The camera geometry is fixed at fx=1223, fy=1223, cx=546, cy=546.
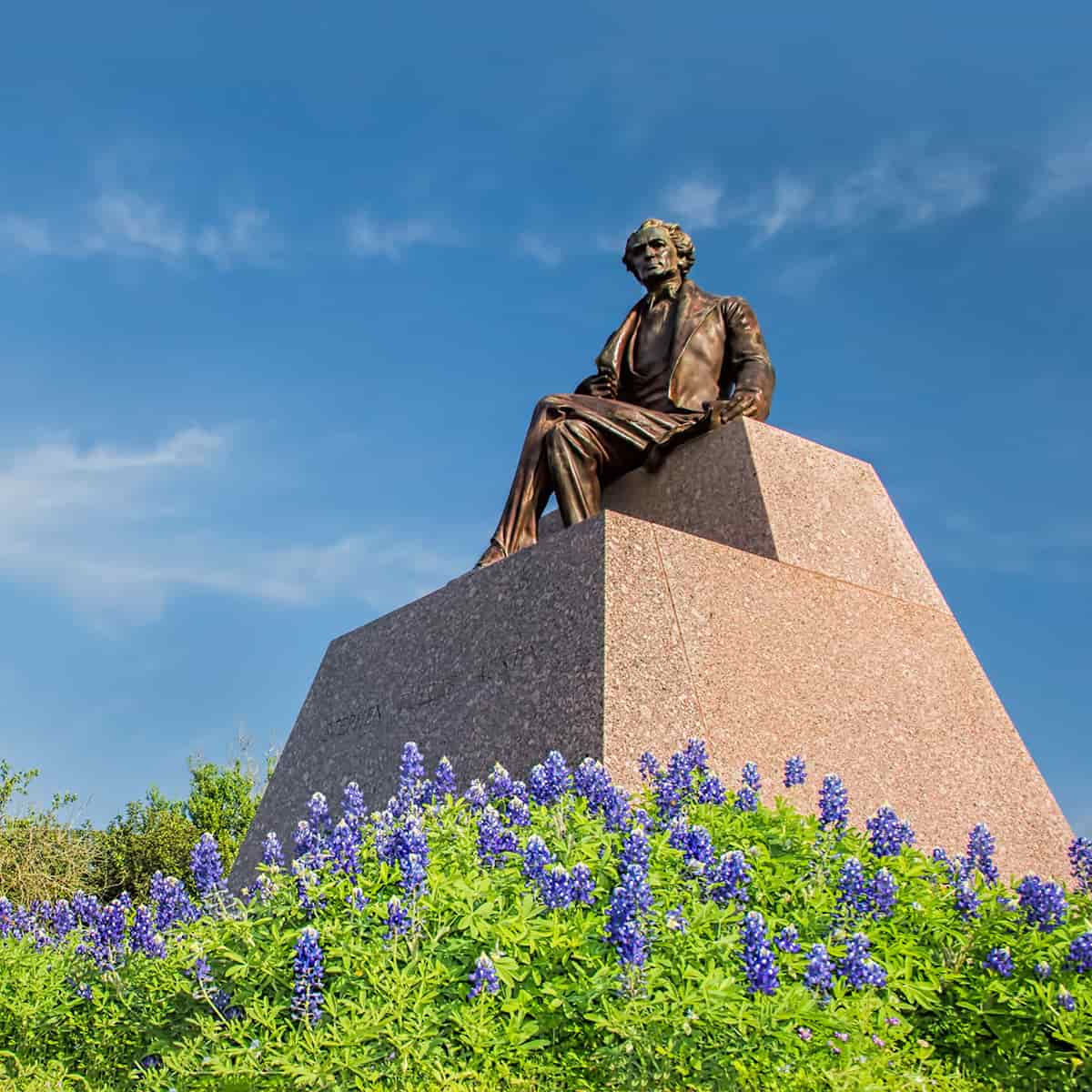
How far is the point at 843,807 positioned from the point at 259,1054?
215cm

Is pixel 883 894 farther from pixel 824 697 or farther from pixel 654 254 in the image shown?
pixel 654 254

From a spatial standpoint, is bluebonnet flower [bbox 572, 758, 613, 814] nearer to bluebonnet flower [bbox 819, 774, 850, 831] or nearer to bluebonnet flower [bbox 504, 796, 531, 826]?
bluebonnet flower [bbox 504, 796, 531, 826]

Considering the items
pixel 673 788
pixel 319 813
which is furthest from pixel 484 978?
pixel 673 788

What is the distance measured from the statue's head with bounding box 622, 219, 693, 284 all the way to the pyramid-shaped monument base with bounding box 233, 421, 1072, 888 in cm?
143

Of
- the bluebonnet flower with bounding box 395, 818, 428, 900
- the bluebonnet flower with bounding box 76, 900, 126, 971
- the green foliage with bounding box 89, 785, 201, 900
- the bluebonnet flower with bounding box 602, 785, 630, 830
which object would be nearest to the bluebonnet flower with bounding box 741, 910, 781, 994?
the bluebonnet flower with bounding box 395, 818, 428, 900

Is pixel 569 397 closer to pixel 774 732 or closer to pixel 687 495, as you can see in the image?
pixel 687 495

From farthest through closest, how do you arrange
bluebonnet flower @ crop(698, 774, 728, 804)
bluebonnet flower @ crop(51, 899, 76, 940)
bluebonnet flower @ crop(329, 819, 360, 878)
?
1. bluebonnet flower @ crop(51, 899, 76, 940)
2. bluebonnet flower @ crop(698, 774, 728, 804)
3. bluebonnet flower @ crop(329, 819, 360, 878)

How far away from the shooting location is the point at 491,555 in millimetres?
7398

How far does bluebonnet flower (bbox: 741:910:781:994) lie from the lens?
286 centimetres

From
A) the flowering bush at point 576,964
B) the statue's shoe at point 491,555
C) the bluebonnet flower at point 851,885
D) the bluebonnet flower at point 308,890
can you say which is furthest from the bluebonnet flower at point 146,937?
the statue's shoe at point 491,555

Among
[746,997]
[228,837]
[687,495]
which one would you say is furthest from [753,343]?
[228,837]

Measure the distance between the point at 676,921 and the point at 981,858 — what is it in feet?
6.53

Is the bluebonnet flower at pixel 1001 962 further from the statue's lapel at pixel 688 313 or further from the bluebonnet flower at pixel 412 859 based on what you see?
the statue's lapel at pixel 688 313

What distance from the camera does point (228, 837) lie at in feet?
61.6
